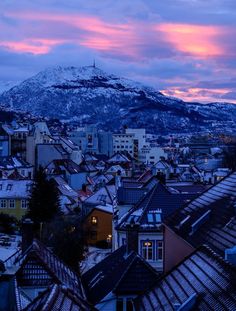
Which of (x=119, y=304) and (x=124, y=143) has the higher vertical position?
(x=124, y=143)

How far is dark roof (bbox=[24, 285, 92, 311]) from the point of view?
1483cm

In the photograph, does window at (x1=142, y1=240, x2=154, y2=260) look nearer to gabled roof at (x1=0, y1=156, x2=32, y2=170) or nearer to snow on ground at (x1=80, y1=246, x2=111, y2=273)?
snow on ground at (x1=80, y1=246, x2=111, y2=273)

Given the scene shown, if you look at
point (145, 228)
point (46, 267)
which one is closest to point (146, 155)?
point (145, 228)

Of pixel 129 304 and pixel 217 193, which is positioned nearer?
pixel 129 304

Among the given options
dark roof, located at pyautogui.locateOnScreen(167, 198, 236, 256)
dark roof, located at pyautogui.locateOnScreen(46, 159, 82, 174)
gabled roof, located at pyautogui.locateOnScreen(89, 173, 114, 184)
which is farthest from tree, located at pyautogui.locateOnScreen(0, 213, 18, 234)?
dark roof, located at pyautogui.locateOnScreen(167, 198, 236, 256)

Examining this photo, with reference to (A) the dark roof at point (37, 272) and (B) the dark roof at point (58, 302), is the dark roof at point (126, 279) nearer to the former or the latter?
(A) the dark roof at point (37, 272)

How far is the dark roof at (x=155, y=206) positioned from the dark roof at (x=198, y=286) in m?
18.1

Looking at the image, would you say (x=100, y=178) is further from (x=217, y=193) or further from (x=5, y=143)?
(x=217, y=193)

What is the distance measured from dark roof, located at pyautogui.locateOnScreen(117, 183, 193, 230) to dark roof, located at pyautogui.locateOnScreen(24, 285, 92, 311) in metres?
18.1

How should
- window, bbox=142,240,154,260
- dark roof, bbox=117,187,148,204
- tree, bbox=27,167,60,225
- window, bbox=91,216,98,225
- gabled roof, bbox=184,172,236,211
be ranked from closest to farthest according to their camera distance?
gabled roof, bbox=184,172,236,211 → window, bbox=142,240,154,260 → dark roof, bbox=117,187,148,204 → window, bbox=91,216,98,225 → tree, bbox=27,167,60,225

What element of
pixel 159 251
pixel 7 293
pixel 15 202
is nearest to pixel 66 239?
pixel 159 251

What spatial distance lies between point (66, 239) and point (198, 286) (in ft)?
87.6

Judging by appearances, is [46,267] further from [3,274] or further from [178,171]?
[178,171]

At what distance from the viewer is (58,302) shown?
15.2 m
